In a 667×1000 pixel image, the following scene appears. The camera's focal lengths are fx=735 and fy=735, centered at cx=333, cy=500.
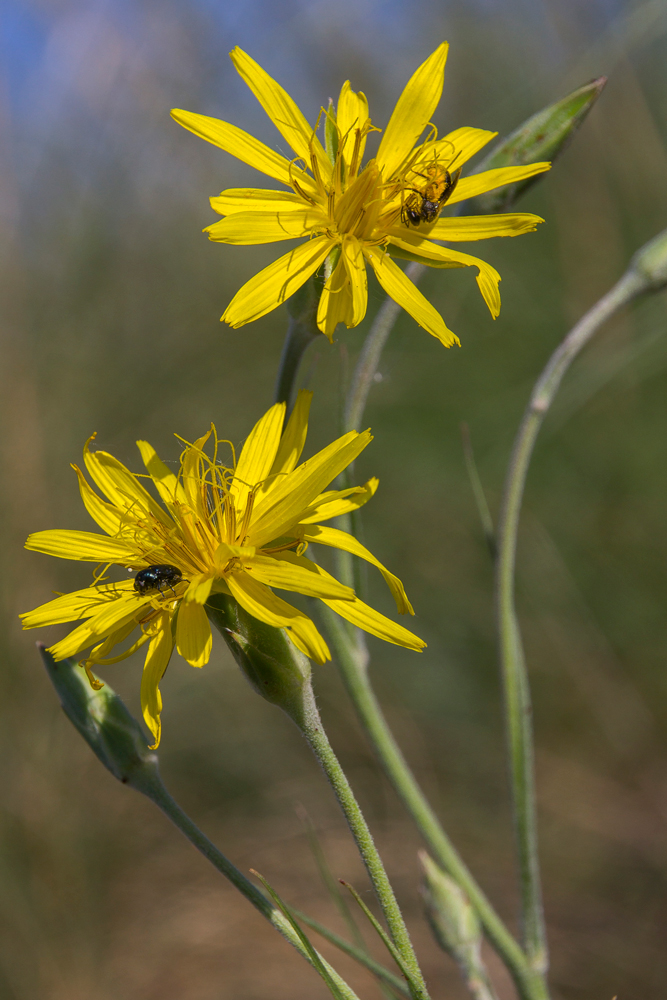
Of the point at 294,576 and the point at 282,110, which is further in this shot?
the point at 282,110

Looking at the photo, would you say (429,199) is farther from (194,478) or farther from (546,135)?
(194,478)

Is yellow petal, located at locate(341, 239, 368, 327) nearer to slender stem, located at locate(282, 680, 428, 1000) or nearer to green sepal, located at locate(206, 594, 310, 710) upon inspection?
green sepal, located at locate(206, 594, 310, 710)

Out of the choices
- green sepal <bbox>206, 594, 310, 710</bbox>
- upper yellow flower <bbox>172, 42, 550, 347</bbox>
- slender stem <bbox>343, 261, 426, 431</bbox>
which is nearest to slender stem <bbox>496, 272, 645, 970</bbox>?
slender stem <bbox>343, 261, 426, 431</bbox>

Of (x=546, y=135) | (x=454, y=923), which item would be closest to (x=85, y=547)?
(x=454, y=923)

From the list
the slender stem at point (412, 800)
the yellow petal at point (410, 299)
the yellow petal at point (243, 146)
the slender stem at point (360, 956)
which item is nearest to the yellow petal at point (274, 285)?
the yellow petal at point (410, 299)

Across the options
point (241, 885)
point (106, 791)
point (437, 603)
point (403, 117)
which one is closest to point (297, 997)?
point (106, 791)

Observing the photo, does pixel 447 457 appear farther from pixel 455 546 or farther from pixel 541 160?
pixel 541 160
